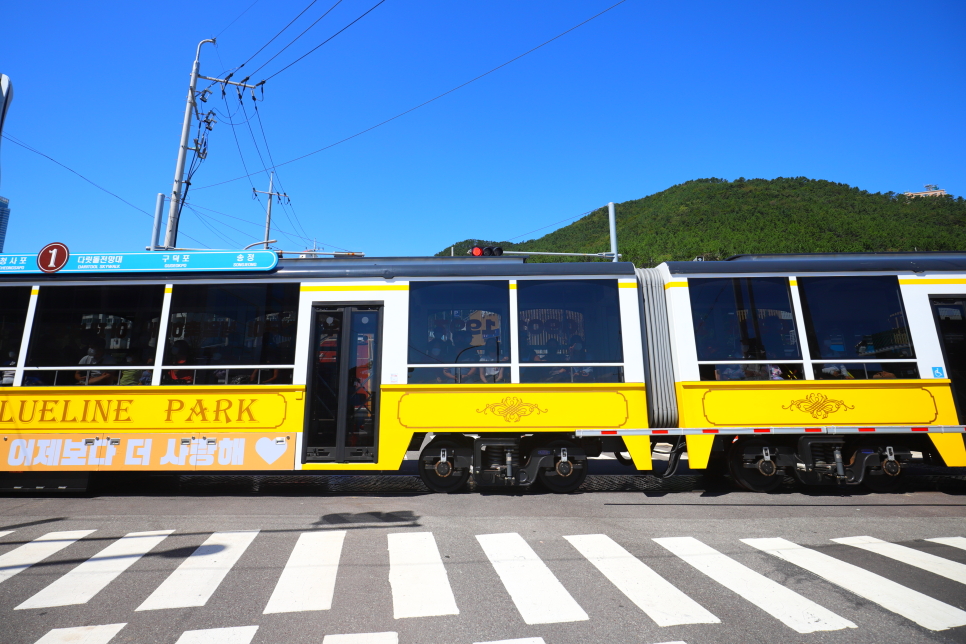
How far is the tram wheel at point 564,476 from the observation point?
739 centimetres

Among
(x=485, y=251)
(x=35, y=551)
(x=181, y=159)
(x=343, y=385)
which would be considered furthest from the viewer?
(x=181, y=159)

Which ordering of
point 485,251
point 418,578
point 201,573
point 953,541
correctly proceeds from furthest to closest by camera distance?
point 485,251 → point 953,541 → point 201,573 → point 418,578

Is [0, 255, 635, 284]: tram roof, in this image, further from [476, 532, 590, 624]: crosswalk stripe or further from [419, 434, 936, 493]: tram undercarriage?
[476, 532, 590, 624]: crosswalk stripe

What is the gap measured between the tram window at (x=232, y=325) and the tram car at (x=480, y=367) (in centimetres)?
3

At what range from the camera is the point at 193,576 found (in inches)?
173

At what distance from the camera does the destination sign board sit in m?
7.73

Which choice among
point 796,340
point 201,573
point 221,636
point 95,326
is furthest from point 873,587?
point 95,326

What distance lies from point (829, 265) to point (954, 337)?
2.04m

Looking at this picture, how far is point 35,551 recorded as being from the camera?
5.09 metres

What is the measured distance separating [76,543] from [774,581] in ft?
22.4

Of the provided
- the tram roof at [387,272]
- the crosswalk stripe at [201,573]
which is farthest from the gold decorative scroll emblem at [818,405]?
the crosswalk stripe at [201,573]

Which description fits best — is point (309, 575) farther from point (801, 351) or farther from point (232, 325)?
point (801, 351)

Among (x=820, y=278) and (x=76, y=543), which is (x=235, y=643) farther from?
(x=820, y=278)

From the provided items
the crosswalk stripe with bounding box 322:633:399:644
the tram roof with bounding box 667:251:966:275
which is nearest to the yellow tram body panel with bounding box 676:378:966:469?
the tram roof with bounding box 667:251:966:275
